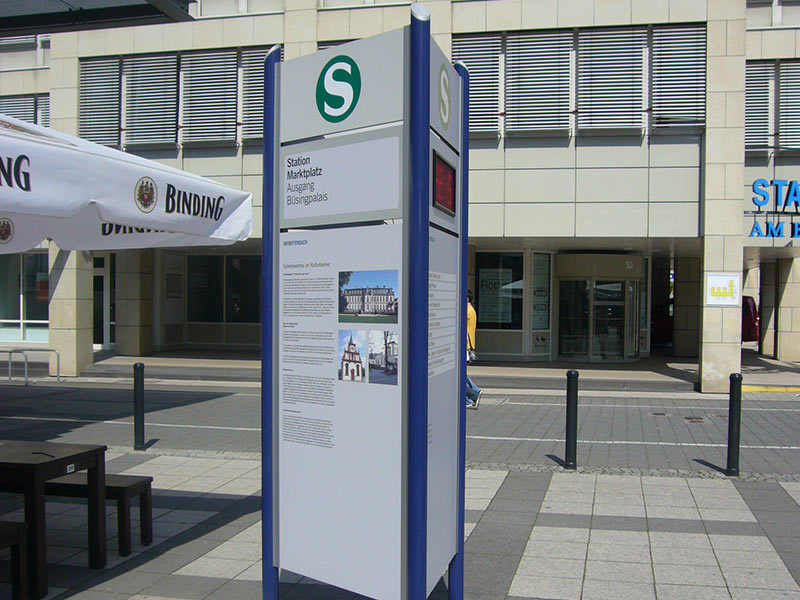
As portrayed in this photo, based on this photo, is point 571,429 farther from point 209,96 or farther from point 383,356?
point 209,96

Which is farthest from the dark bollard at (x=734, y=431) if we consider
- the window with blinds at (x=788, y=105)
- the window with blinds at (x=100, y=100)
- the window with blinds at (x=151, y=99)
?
the window with blinds at (x=100, y=100)

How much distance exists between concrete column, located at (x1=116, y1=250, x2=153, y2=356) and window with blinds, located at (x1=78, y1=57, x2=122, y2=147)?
3507 millimetres

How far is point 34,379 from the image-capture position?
728 inches

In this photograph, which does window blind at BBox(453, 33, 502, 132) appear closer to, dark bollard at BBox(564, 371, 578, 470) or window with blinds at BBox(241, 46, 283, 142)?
window with blinds at BBox(241, 46, 283, 142)

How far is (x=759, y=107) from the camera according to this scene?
18312 millimetres

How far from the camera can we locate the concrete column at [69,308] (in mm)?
18844

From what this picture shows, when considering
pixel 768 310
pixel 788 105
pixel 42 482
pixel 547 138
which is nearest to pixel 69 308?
pixel 547 138

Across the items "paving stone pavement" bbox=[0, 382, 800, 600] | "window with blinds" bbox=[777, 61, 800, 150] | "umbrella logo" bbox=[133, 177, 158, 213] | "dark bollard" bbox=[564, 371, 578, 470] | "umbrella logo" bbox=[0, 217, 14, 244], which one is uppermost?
"window with blinds" bbox=[777, 61, 800, 150]

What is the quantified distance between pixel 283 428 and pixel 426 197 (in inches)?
60.0

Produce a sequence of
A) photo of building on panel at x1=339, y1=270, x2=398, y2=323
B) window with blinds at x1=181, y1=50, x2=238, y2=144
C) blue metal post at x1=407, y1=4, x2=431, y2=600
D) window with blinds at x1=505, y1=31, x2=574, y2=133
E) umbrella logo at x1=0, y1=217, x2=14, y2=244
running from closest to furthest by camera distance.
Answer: blue metal post at x1=407, y1=4, x2=431, y2=600 < photo of building on panel at x1=339, y1=270, x2=398, y2=323 < umbrella logo at x1=0, y1=217, x2=14, y2=244 < window with blinds at x1=505, y1=31, x2=574, y2=133 < window with blinds at x1=181, y1=50, x2=238, y2=144

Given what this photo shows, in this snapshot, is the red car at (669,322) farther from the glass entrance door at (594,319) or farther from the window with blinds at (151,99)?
the window with blinds at (151,99)

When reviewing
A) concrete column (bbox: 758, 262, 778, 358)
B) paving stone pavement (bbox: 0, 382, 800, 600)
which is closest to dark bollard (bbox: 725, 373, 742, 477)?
paving stone pavement (bbox: 0, 382, 800, 600)

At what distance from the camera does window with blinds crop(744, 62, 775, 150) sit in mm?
18062

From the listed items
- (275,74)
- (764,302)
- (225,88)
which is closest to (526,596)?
(275,74)
